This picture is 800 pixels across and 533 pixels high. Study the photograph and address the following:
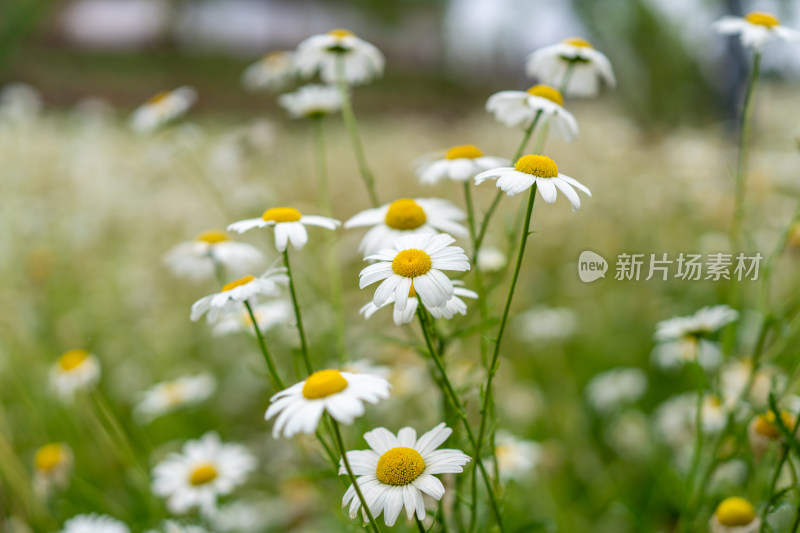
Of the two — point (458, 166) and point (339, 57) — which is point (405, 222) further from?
point (339, 57)

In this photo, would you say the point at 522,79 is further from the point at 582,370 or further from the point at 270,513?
the point at 270,513

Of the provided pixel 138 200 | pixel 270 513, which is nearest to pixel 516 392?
pixel 270 513

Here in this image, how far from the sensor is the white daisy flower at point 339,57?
42.9 inches

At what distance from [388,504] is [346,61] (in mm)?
855

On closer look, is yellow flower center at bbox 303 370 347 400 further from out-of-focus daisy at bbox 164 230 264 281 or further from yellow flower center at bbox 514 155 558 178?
out-of-focus daisy at bbox 164 230 264 281

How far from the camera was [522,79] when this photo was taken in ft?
41.7

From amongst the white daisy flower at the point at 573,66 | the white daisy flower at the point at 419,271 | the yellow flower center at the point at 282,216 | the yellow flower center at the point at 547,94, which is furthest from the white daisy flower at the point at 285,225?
the white daisy flower at the point at 573,66

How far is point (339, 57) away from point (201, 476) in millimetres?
796

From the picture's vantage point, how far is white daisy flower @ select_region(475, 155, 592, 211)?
610mm

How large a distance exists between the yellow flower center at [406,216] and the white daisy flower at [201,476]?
53cm

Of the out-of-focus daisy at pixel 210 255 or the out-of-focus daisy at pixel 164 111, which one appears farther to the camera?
the out-of-focus daisy at pixel 164 111

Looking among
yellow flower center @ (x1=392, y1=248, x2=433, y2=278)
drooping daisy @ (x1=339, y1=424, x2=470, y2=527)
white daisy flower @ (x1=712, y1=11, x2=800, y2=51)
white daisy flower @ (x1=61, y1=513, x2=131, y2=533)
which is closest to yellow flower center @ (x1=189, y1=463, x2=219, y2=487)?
white daisy flower @ (x1=61, y1=513, x2=131, y2=533)

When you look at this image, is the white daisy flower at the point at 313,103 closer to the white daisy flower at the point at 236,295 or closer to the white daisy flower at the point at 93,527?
the white daisy flower at the point at 236,295

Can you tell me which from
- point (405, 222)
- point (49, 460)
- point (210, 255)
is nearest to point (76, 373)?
point (49, 460)
